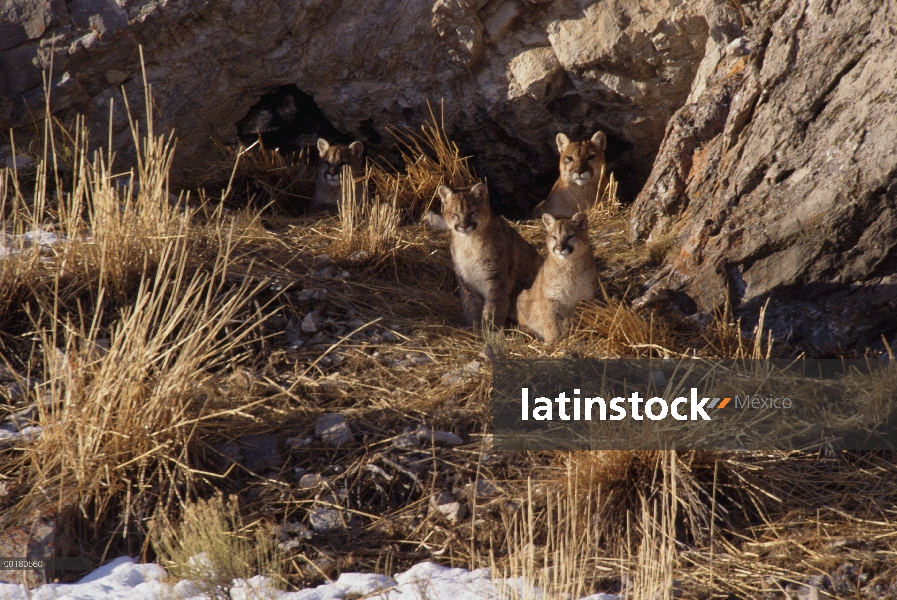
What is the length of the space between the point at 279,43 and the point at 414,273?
2.46 meters

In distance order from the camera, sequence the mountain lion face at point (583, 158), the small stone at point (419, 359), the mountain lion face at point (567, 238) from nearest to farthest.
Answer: the small stone at point (419, 359) < the mountain lion face at point (567, 238) < the mountain lion face at point (583, 158)

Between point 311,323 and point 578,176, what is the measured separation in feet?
10.2

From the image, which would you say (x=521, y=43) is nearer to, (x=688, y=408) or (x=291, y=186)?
(x=291, y=186)

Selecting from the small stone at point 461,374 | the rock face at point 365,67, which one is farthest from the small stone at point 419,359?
the rock face at point 365,67

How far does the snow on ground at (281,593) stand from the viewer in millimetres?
3150

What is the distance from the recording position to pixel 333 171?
24.2ft

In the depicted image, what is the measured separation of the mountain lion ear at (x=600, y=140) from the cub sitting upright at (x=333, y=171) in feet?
6.63

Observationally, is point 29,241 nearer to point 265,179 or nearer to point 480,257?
point 265,179

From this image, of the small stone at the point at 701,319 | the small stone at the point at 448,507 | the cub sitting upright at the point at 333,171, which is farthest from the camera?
the cub sitting upright at the point at 333,171

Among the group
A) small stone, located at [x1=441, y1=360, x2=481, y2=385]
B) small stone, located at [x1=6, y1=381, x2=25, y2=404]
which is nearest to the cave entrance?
small stone, located at [x1=6, y1=381, x2=25, y2=404]

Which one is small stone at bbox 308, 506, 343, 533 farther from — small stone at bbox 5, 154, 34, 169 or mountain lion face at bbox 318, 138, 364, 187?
small stone at bbox 5, 154, 34, 169

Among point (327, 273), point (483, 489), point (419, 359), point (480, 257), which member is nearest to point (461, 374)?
point (419, 359)

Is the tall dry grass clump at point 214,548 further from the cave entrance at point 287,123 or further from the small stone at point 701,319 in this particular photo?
the cave entrance at point 287,123

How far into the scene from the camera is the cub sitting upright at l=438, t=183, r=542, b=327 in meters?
5.78
